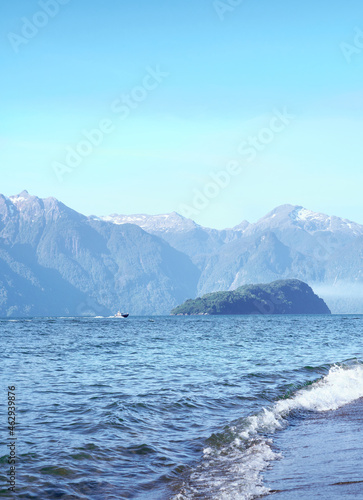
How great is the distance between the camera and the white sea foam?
11172mm

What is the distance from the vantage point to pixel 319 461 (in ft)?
41.6

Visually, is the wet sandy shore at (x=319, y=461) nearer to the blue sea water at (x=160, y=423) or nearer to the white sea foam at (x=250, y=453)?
the blue sea water at (x=160, y=423)

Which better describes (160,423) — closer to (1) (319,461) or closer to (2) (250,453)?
(2) (250,453)

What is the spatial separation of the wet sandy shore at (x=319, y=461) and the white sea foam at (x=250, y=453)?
0.39 metres

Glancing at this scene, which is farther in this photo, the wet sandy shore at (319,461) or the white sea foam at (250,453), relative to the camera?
the white sea foam at (250,453)

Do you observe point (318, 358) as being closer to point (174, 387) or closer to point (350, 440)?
point (174, 387)

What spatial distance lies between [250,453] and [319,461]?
2264 mm

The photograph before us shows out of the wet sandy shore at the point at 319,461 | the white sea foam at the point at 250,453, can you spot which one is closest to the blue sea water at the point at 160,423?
the white sea foam at the point at 250,453

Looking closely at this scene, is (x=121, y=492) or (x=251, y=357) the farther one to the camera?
(x=251, y=357)

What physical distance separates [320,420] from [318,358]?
22.0 m

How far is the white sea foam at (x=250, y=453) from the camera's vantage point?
36.7ft

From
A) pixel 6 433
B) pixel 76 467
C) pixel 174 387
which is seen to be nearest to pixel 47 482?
pixel 76 467

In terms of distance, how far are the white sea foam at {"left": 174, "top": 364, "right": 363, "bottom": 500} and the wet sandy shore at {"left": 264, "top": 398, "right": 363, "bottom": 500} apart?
15.5 inches

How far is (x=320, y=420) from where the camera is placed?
1864 cm
